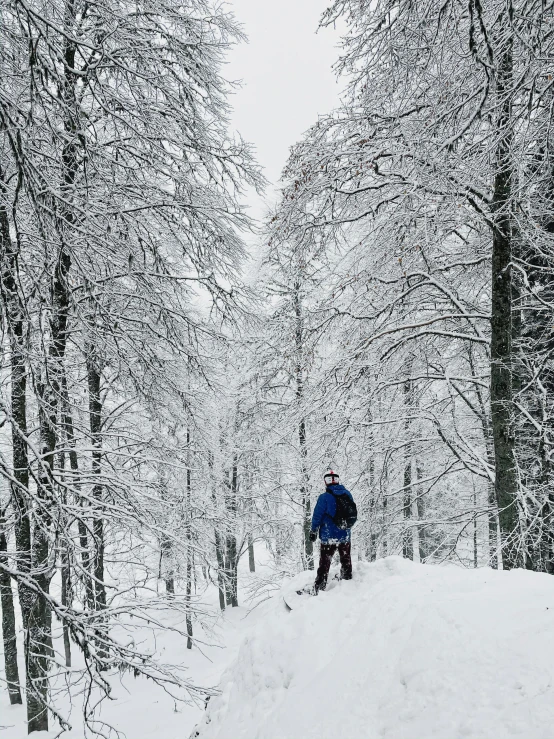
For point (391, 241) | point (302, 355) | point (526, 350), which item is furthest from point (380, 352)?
point (526, 350)

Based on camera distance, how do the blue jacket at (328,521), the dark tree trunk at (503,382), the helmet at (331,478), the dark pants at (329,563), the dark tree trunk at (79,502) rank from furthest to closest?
1. the helmet at (331,478)
2. the blue jacket at (328,521)
3. the dark pants at (329,563)
4. the dark tree trunk at (503,382)
5. the dark tree trunk at (79,502)

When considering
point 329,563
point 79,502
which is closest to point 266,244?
point 79,502

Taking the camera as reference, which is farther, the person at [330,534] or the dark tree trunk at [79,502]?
the person at [330,534]

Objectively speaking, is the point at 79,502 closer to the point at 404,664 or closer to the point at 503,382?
the point at 404,664

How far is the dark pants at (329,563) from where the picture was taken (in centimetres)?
517

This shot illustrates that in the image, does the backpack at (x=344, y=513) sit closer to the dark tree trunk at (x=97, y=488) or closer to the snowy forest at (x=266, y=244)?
the snowy forest at (x=266, y=244)

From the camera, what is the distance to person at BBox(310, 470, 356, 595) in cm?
518

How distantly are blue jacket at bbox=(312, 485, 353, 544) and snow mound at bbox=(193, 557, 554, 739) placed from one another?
0.54m

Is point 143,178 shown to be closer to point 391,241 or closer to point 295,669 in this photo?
point 391,241

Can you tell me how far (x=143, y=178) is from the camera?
5523 mm

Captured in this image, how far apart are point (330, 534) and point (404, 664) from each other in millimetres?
2118

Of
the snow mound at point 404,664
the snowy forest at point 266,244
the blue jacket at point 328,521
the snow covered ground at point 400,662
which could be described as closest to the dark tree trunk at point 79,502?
the snowy forest at point 266,244

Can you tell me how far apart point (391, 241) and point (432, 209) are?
27.6 inches

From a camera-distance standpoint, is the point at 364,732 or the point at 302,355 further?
the point at 302,355
